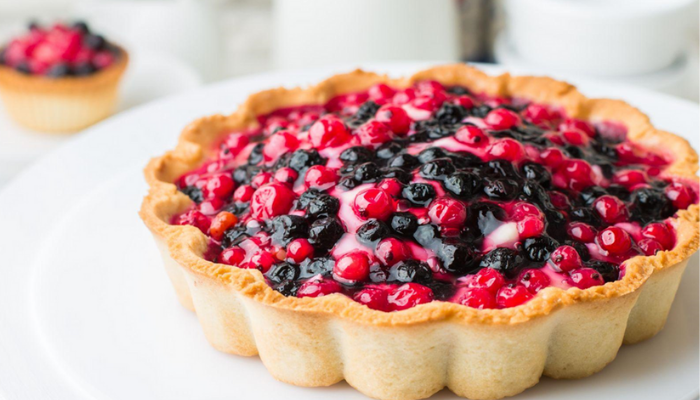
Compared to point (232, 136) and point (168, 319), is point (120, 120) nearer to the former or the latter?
point (232, 136)

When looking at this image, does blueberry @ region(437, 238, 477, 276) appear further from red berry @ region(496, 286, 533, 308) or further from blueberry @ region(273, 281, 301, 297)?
blueberry @ region(273, 281, 301, 297)

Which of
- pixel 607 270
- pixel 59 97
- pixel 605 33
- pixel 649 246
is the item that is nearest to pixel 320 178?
pixel 607 270

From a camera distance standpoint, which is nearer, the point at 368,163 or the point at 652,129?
the point at 368,163

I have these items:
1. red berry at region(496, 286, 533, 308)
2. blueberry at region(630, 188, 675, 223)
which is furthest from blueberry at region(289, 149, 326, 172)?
A: blueberry at region(630, 188, 675, 223)

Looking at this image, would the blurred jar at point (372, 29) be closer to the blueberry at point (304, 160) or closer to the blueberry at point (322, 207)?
the blueberry at point (304, 160)

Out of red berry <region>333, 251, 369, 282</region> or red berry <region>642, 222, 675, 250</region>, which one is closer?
red berry <region>333, 251, 369, 282</region>

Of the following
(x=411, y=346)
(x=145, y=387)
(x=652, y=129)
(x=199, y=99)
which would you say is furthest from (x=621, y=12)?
(x=145, y=387)

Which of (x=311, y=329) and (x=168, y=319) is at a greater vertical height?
(x=311, y=329)

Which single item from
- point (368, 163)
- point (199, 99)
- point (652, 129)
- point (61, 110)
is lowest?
point (61, 110)
